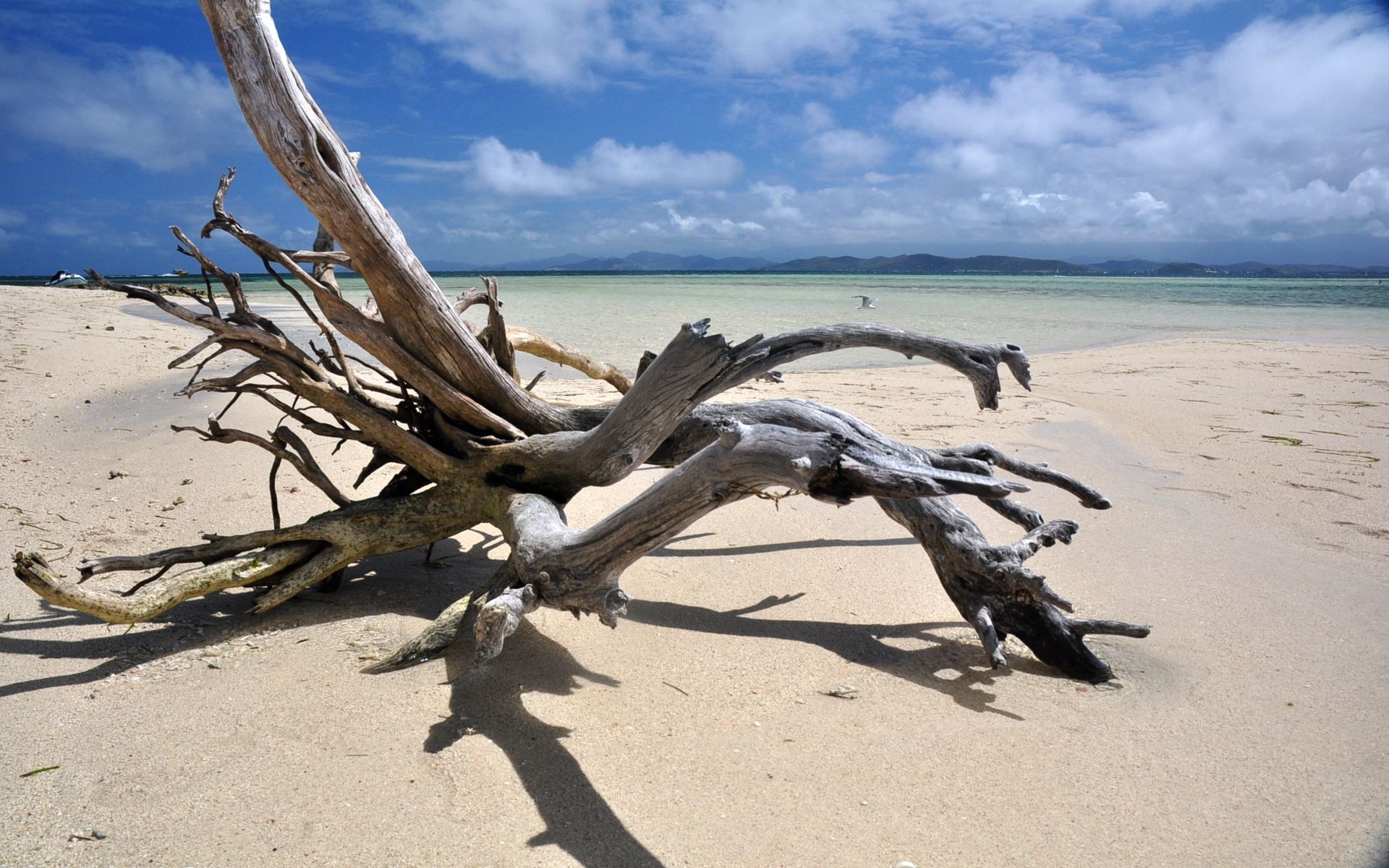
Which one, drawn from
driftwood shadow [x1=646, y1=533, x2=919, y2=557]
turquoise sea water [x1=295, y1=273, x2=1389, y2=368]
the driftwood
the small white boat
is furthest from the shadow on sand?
the small white boat

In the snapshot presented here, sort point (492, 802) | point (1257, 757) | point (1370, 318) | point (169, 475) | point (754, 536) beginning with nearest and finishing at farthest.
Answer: point (492, 802)
point (1257, 757)
point (754, 536)
point (169, 475)
point (1370, 318)

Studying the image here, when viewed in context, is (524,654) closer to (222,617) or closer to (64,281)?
(222,617)

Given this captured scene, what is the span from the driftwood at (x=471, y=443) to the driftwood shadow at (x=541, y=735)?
0.26 meters

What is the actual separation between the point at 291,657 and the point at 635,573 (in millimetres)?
1586

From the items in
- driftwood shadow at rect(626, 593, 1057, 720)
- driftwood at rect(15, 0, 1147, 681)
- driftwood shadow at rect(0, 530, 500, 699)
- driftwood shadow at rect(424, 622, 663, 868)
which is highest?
driftwood at rect(15, 0, 1147, 681)

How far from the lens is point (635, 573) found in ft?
13.0

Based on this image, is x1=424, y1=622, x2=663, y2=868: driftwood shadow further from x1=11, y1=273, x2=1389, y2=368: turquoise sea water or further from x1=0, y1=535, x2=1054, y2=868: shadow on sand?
x1=11, y1=273, x2=1389, y2=368: turquoise sea water

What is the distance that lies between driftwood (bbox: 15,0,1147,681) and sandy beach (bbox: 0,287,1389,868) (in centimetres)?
26

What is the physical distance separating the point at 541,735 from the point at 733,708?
0.65 meters

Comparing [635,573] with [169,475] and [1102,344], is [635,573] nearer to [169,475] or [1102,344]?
[169,475]

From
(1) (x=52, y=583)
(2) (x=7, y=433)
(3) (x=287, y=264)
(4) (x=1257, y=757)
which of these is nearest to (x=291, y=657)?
(1) (x=52, y=583)

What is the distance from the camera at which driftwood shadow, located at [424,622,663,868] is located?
79.7 inches

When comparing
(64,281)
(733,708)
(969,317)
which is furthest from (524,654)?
(64,281)

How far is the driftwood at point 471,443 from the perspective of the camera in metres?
2.67
